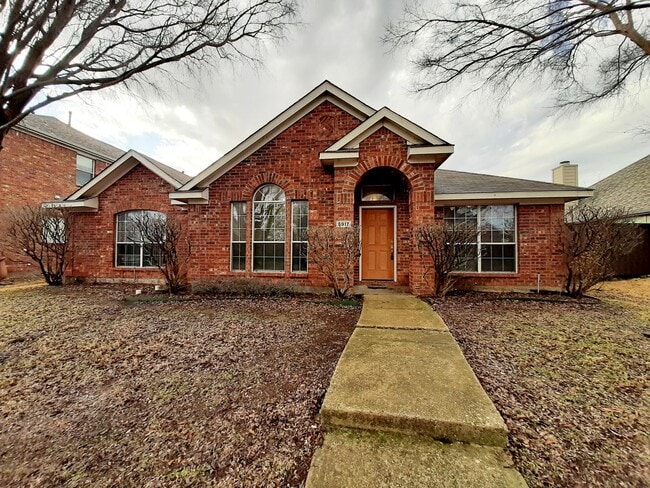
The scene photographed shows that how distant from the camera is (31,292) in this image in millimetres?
8750

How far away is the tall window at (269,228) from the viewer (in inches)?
320

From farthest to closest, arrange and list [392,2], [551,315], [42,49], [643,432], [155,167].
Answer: [155,167] < [392,2] < [551,315] < [42,49] < [643,432]

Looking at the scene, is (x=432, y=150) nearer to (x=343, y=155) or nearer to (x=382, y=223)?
(x=343, y=155)

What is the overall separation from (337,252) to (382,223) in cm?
211

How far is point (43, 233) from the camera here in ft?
31.7

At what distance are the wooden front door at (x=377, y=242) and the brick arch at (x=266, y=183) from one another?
238cm

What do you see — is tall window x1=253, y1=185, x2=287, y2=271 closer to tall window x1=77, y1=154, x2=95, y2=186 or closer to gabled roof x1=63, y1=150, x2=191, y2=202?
gabled roof x1=63, y1=150, x2=191, y2=202

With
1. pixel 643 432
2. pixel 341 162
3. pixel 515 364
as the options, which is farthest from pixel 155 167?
pixel 643 432

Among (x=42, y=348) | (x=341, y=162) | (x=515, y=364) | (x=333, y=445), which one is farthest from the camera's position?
(x=341, y=162)

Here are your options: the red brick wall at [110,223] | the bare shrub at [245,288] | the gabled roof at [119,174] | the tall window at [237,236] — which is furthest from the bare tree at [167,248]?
the gabled roof at [119,174]

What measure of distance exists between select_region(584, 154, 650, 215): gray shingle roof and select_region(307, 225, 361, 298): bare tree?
15028 millimetres

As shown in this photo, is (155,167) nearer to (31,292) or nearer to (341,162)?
(31,292)

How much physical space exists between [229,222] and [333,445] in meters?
7.38

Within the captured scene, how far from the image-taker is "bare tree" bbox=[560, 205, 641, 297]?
21.5ft
